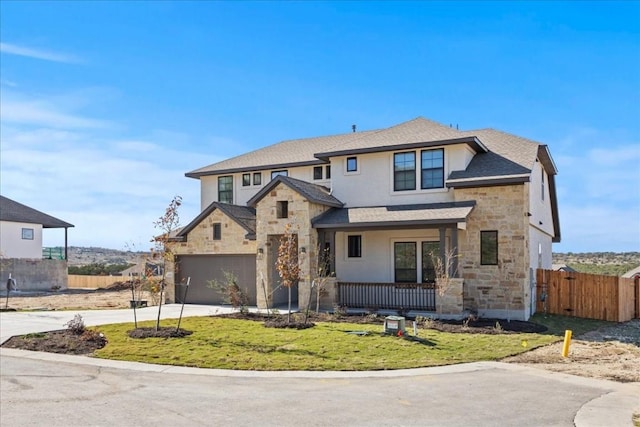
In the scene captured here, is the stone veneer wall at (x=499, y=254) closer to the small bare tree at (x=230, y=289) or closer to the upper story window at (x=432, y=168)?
the upper story window at (x=432, y=168)

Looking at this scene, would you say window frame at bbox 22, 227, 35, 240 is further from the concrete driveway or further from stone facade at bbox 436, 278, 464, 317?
stone facade at bbox 436, 278, 464, 317

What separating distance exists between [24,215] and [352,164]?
32622 millimetres

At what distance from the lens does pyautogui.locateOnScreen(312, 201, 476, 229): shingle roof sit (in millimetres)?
19531

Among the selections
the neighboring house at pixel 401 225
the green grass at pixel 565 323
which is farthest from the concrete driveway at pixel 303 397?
the neighboring house at pixel 401 225

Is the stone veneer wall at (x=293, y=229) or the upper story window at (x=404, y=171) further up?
the upper story window at (x=404, y=171)

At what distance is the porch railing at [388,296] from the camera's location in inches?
787

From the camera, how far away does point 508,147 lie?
2294 cm

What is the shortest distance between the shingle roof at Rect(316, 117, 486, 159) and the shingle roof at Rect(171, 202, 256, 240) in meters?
4.44

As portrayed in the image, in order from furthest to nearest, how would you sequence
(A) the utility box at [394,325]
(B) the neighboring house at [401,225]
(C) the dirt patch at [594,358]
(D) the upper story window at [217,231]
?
(D) the upper story window at [217,231], (B) the neighboring house at [401,225], (A) the utility box at [394,325], (C) the dirt patch at [594,358]

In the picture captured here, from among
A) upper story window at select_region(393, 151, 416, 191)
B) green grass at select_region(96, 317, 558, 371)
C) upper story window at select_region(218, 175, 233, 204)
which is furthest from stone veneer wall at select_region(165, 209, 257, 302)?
green grass at select_region(96, 317, 558, 371)

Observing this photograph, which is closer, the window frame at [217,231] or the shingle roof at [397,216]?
the shingle roof at [397,216]

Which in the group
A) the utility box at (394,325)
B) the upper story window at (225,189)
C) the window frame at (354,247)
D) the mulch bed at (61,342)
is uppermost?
the upper story window at (225,189)

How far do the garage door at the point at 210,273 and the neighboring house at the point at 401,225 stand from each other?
5 centimetres

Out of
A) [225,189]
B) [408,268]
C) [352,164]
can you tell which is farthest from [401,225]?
[225,189]
